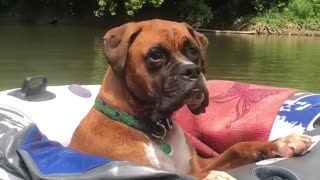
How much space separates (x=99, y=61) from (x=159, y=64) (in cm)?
1118

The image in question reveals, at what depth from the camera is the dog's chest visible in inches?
104

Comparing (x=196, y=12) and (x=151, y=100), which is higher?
(x=151, y=100)

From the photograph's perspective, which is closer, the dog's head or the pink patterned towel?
the dog's head

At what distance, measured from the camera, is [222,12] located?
30.2 meters

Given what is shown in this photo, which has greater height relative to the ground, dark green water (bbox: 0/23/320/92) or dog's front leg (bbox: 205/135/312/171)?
dog's front leg (bbox: 205/135/312/171)

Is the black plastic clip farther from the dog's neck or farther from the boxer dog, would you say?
the dog's neck

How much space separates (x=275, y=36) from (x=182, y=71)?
77.4 ft

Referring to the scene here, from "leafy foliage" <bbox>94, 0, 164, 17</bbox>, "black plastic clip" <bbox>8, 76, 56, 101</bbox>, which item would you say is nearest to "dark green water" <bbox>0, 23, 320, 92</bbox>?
"black plastic clip" <bbox>8, 76, 56, 101</bbox>

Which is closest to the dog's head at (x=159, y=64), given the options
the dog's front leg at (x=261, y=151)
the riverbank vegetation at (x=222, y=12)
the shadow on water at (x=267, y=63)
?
the dog's front leg at (x=261, y=151)

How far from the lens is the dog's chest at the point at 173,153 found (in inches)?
104

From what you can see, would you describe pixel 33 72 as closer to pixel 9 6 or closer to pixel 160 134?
pixel 160 134

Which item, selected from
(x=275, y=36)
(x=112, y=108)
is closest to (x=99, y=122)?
(x=112, y=108)

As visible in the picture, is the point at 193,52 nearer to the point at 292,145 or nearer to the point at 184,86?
the point at 184,86

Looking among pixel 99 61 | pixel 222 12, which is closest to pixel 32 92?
pixel 99 61
